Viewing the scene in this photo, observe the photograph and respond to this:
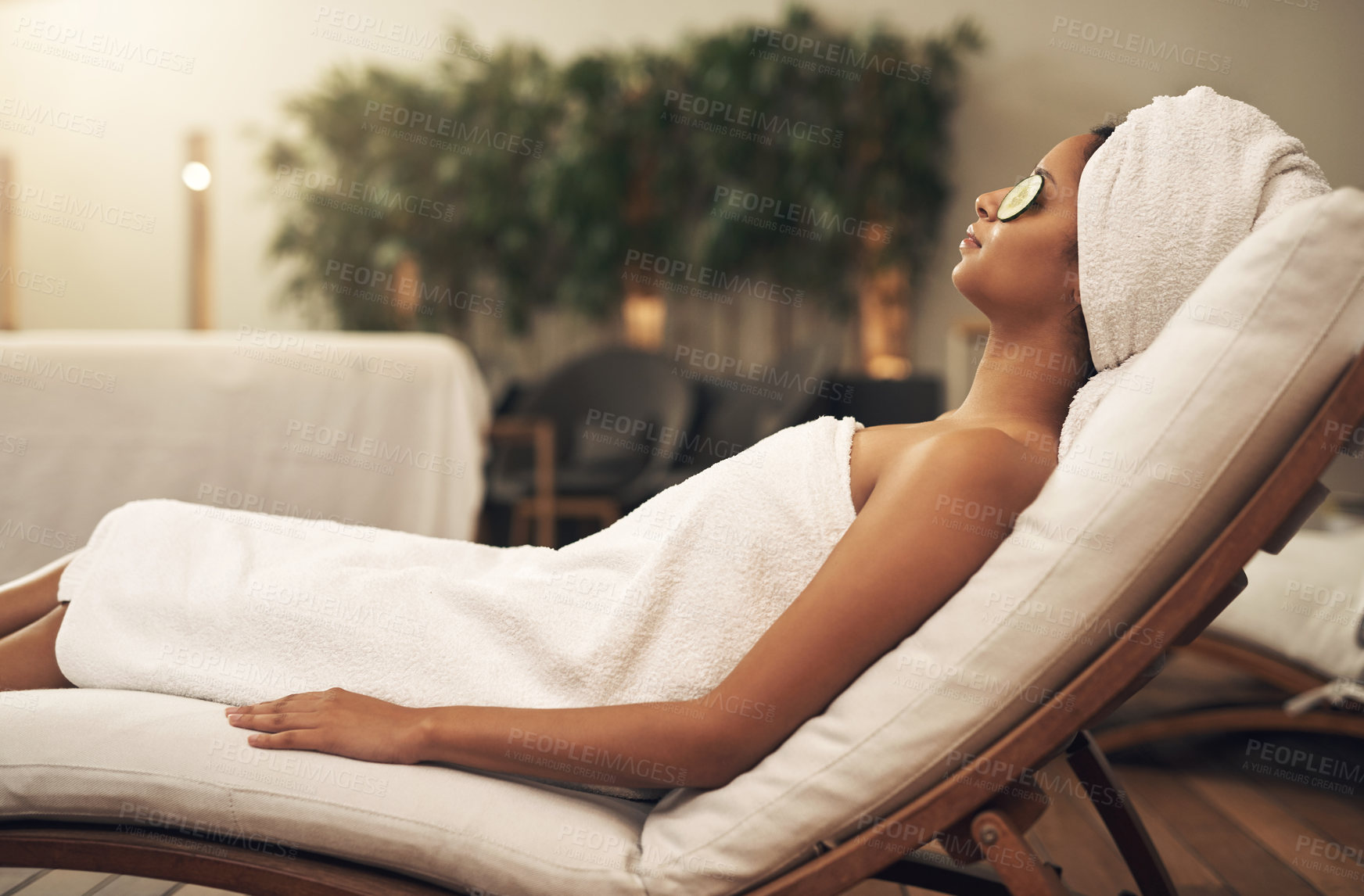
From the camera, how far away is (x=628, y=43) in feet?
17.1

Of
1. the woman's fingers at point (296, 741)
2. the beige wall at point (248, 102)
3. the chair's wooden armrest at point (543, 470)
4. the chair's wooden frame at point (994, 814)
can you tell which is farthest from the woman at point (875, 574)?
the beige wall at point (248, 102)

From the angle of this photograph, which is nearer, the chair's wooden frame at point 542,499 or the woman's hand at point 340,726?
the woman's hand at point 340,726

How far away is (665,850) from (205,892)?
0.93 m

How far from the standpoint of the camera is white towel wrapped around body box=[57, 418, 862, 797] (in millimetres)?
975

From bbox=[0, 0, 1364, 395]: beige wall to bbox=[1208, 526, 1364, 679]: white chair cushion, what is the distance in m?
2.93

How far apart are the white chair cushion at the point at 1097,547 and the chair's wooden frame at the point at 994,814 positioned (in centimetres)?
2

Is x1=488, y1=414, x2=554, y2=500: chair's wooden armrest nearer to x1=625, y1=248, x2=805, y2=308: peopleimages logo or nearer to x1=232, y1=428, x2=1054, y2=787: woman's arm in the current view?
x1=625, y1=248, x2=805, y2=308: peopleimages logo

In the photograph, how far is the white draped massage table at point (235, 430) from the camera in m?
2.17

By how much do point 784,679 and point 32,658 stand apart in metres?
0.86

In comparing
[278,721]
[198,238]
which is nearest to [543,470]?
[198,238]

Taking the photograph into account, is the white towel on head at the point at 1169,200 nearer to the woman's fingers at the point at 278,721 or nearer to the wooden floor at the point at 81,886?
the woman's fingers at the point at 278,721

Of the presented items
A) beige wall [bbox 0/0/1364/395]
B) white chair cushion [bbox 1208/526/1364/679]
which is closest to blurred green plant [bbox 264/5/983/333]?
beige wall [bbox 0/0/1364/395]

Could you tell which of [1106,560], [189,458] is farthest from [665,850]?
[189,458]

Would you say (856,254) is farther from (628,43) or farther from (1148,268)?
(1148,268)
